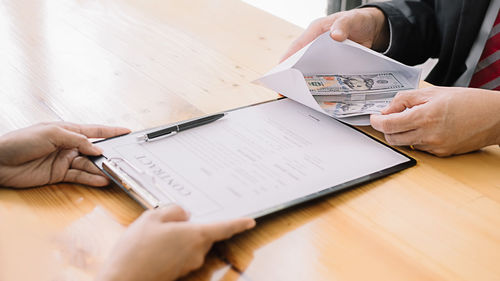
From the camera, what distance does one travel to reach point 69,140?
720 mm

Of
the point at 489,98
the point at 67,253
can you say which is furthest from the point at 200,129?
the point at 489,98

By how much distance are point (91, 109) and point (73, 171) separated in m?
0.23

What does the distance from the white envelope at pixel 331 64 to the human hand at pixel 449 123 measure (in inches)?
6.7

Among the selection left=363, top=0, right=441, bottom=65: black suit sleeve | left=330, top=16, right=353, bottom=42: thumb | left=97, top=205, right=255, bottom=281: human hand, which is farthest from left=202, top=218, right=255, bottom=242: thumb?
left=363, top=0, right=441, bottom=65: black suit sleeve

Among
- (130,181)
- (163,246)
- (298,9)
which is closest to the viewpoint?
(163,246)

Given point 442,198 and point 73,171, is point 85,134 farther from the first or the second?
point 442,198

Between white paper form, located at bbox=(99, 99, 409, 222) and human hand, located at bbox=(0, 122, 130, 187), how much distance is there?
42mm

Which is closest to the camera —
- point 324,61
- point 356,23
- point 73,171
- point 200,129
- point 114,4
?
point 73,171

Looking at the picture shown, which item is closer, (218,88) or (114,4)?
(218,88)

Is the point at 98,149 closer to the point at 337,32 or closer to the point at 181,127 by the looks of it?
the point at 181,127

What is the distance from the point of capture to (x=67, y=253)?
60 cm

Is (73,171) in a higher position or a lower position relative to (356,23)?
lower

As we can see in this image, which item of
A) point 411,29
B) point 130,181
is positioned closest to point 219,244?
point 130,181

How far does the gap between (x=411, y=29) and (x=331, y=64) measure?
32 cm
